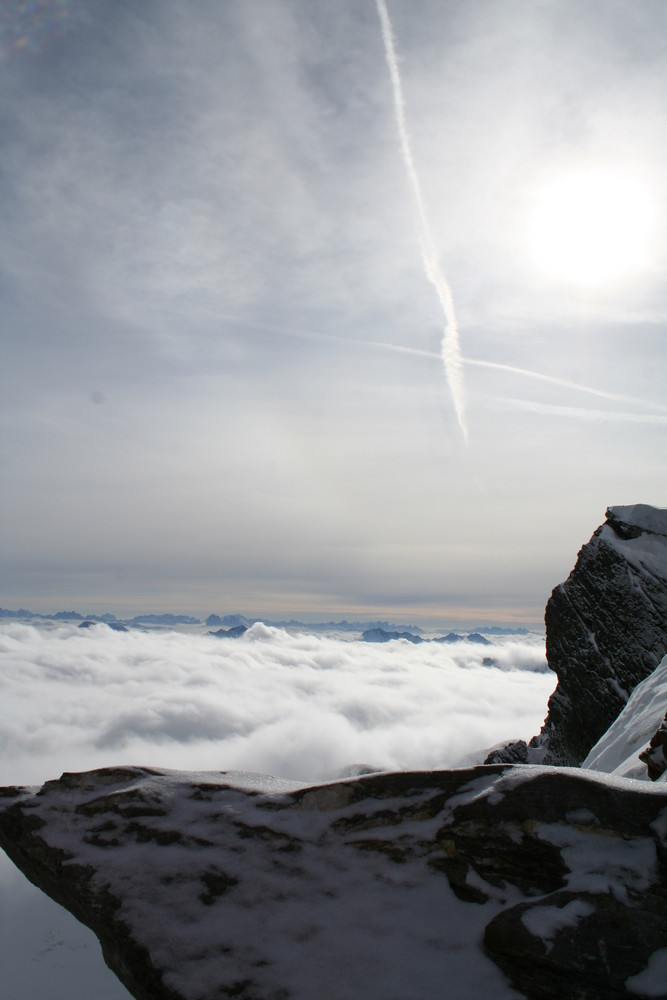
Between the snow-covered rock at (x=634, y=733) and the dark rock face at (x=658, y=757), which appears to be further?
the snow-covered rock at (x=634, y=733)

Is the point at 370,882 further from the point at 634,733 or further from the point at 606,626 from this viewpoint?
the point at 606,626

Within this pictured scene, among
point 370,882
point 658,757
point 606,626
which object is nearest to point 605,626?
point 606,626

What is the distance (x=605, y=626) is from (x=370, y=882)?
39.1m

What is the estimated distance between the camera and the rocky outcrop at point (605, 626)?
38.1 m

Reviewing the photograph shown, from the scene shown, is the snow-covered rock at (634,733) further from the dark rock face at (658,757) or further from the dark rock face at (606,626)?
the dark rock face at (606,626)

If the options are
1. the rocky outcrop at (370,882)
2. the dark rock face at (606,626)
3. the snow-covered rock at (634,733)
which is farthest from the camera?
the dark rock face at (606,626)

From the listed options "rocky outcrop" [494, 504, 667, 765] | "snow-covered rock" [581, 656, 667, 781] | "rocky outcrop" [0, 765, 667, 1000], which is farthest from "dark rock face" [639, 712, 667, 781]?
"rocky outcrop" [494, 504, 667, 765]

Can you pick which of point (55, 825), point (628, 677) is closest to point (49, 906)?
point (628, 677)

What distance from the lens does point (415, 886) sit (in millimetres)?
6367

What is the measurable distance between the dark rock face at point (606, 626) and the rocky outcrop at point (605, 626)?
6cm

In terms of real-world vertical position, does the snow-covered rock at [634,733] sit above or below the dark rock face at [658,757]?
below

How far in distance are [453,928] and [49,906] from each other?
13141 centimetres

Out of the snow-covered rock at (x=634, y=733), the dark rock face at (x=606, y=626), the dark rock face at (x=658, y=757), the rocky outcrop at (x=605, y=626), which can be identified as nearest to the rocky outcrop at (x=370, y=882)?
the dark rock face at (x=658, y=757)

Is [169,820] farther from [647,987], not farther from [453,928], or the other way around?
[647,987]
